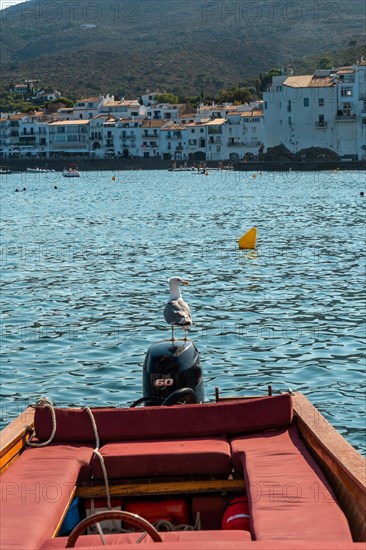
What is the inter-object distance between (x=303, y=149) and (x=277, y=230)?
8648 cm

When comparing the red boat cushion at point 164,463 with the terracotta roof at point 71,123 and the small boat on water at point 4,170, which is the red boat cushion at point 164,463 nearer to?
the small boat on water at point 4,170

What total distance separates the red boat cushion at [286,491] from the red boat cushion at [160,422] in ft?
0.46

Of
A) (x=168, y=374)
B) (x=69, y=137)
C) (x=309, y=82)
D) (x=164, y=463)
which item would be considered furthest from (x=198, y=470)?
(x=69, y=137)

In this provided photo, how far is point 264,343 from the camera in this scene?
1773cm

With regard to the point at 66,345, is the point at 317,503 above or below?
above

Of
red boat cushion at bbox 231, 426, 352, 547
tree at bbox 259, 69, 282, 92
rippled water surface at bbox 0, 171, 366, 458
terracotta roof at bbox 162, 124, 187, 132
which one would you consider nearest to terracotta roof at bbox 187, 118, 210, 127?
terracotta roof at bbox 162, 124, 187, 132

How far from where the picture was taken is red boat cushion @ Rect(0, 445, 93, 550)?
6023 mm

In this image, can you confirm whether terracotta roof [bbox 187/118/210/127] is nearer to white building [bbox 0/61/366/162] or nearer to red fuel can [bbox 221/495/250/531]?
white building [bbox 0/61/366/162]

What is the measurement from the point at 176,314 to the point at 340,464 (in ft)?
11.9

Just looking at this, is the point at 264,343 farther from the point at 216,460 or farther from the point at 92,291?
the point at 216,460

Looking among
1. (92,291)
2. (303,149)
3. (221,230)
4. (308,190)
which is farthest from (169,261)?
(303,149)

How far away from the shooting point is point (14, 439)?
776cm

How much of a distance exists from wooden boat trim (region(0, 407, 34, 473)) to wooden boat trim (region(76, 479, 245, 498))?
64 cm

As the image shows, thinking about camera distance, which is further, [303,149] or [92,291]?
[303,149]
